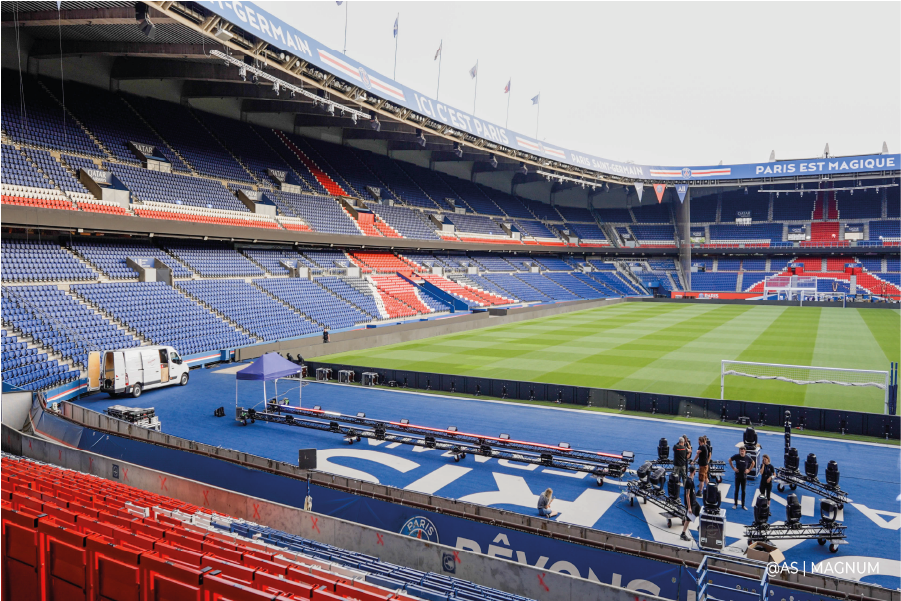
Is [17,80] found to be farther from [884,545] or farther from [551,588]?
[884,545]

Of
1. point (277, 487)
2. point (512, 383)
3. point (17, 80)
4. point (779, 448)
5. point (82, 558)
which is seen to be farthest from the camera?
point (17, 80)

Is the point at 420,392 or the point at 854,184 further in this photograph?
the point at 854,184

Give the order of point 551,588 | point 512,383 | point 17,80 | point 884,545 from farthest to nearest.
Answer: point 17,80 → point 512,383 → point 884,545 → point 551,588

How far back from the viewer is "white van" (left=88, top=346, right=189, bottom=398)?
19.5 metres

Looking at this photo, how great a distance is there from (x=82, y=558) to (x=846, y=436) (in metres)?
18.6

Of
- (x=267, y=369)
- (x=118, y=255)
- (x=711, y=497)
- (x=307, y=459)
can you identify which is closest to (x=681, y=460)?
(x=711, y=497)

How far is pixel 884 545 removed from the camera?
9727 mm

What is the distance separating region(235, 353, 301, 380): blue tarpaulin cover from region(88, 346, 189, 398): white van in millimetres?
5320

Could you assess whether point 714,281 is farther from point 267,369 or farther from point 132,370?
point 132,370

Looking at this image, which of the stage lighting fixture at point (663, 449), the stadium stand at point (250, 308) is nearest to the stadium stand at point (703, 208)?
the stadium stand at point (250, 308)

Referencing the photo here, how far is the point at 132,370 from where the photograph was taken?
20016 millimetres

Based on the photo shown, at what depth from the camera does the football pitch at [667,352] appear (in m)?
21.6

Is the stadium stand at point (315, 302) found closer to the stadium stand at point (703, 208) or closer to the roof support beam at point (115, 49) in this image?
the roof support beam at point (115, 49)

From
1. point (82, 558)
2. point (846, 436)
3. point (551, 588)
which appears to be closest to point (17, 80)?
point (82, 558)
